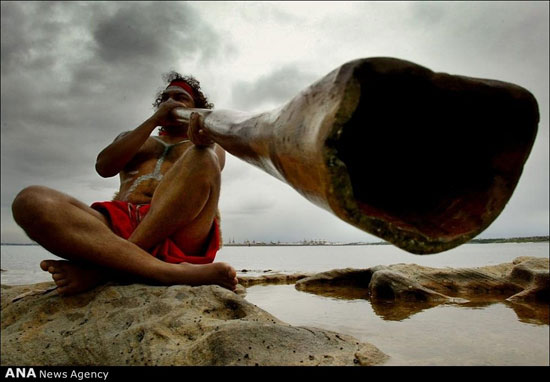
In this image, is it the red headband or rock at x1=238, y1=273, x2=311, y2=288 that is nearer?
the red headband

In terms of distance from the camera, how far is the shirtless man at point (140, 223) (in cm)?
176

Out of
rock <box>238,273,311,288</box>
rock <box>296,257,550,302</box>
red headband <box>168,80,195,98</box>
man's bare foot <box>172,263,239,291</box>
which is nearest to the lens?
man's bare foot <box>172,263,239,291</box>

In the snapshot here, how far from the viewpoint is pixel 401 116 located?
852mm

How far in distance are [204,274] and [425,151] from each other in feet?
4.71

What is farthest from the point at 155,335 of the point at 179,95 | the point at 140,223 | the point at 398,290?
the point at 398,290

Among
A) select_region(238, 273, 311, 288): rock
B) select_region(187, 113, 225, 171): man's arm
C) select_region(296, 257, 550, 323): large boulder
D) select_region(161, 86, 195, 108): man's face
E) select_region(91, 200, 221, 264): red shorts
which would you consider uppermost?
select_region(161, 86, 195, 108): man's face

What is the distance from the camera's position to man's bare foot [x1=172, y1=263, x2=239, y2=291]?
1.92 m

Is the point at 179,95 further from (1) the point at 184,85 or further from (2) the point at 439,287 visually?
(2) the point at 439,287

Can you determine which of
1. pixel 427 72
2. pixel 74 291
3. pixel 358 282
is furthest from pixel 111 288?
pixel 358 282

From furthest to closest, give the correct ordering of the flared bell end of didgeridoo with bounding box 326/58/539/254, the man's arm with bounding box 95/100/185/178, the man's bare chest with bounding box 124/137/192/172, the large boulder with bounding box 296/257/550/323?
the large boulder with bounding box 296/257/550/323, the man's bare chest with bounding box 124/137/192/172, the man's arm with bounding box 95/100/185/178, the flared bell end of didgeridoo with bounding box 326/58/539/254

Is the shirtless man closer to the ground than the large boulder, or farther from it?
farther from it

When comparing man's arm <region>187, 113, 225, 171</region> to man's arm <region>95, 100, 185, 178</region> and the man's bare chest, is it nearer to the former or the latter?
man's arm <region>95, 100, 185, 178</region>

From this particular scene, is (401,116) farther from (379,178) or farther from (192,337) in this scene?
(192,337)
